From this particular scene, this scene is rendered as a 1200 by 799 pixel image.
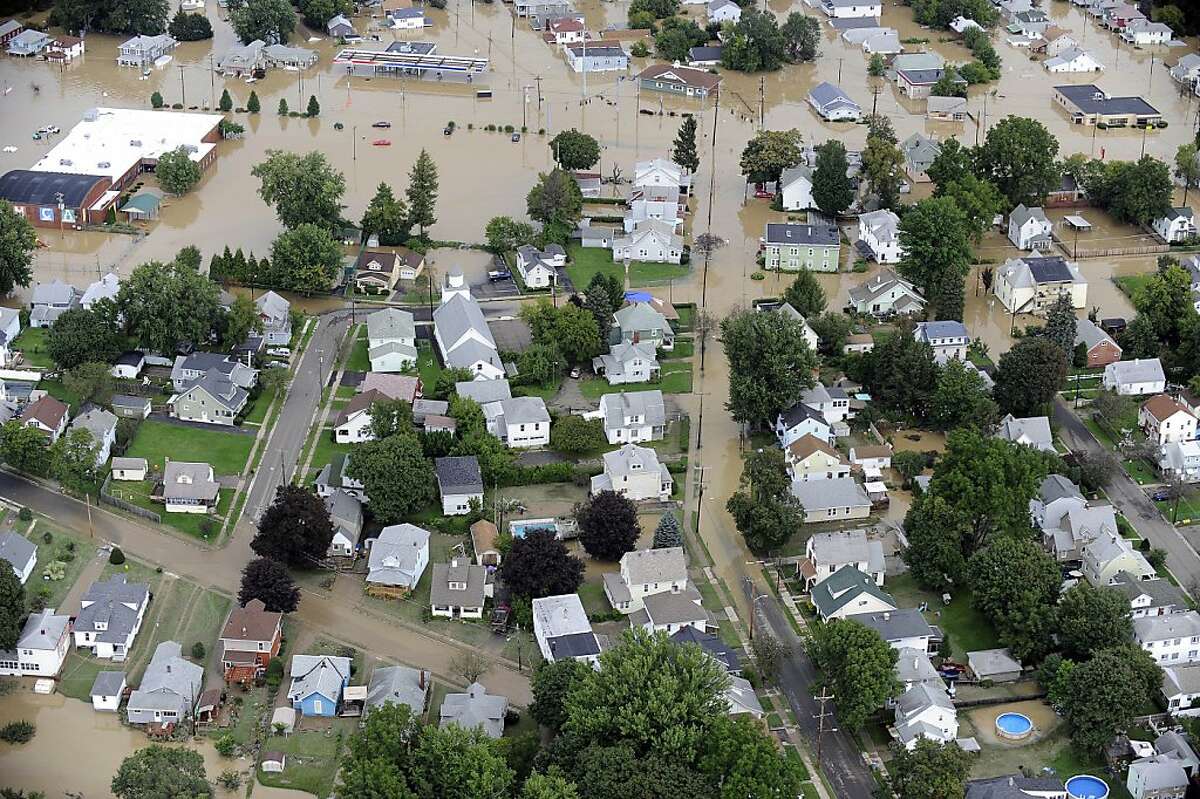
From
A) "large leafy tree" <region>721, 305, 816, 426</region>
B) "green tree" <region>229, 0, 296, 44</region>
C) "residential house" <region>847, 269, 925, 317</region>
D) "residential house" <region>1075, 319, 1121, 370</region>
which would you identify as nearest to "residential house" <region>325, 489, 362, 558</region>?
"large leafy tree" <region>721, 305, 816, 426</region>

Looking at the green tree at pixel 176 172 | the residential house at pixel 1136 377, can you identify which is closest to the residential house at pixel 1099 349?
the residential house at pixel 1136 377

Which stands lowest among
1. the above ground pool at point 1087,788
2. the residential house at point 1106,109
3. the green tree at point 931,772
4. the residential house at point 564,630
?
the residential house at point 1106,109

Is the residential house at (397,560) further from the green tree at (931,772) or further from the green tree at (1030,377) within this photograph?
the green tree at (1030,377)

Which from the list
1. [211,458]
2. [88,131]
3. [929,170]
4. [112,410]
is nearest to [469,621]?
[211,458]

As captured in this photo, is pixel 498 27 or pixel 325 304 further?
pixel 498 27

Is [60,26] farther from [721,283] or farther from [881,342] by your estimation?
[881,342]

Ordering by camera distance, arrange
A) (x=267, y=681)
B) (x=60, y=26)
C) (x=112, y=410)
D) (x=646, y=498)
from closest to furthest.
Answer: (x=267, y=681), (x=646, y=498), (x=112, y=410), (x=60, y=26)

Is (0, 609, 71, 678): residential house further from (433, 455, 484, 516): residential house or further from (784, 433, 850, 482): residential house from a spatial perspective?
(784, 433, 850, 482): residential house
